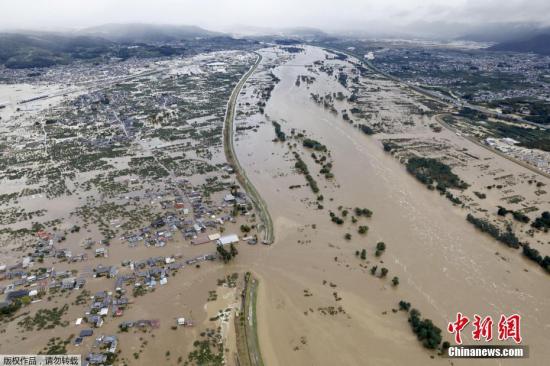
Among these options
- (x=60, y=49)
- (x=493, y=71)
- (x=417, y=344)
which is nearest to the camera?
(x=417, y=344)

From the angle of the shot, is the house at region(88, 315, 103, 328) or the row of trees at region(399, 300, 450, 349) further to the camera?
the house at region(88, 315, 103, 328)

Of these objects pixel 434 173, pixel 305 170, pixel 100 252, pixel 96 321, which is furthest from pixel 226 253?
pixel 434 173

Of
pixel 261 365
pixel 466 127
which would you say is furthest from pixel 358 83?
pixel 261 365

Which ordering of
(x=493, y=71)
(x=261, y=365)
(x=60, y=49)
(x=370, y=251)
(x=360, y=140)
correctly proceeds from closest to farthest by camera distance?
(x=261, y=365), (x=370, y=251), (x=360, y=140), (x=493, y=71), (x=60, y=49)

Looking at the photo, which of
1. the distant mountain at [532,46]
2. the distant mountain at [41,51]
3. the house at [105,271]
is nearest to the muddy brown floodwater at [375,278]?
the house at [105,271]

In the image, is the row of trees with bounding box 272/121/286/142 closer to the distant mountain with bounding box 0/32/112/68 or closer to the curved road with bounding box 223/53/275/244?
the curved road with bounding box 223/53/275/244

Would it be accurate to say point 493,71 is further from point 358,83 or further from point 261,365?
point 261,365

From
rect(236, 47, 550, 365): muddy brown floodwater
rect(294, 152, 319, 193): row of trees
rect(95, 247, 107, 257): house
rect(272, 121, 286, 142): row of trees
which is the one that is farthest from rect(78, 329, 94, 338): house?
rect(272, 121, 286, 142): row of trees
